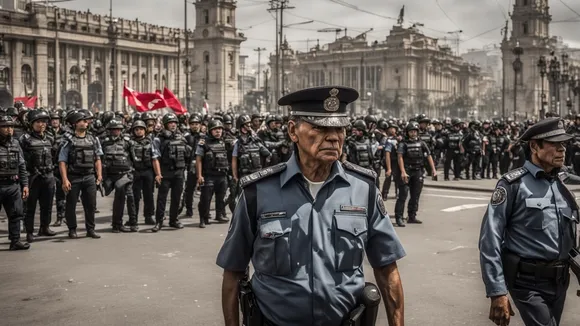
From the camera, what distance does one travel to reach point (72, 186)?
38.3ft

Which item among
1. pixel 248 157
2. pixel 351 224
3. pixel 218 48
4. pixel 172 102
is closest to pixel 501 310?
pixel 351 224

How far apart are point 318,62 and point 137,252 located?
151970 mm

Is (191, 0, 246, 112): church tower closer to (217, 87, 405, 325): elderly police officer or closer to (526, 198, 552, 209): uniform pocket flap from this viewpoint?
(526, 198, 552, 209): uniform pocket flap

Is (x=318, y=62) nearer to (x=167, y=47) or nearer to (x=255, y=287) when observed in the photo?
(x=167, y=47)

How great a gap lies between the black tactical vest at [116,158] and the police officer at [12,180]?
1949 mm

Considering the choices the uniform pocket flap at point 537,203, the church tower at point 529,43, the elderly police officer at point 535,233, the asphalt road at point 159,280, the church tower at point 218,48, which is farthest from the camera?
the church tower at point 529,43

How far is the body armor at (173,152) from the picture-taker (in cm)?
1306

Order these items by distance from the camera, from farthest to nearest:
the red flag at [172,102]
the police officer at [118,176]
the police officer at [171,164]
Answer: the red flag at [172,102] < the police officer at [171,164] < the police officer at [118,176]

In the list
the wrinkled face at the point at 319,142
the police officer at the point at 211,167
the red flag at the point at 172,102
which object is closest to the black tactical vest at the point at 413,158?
the police officer at the point at 211,167

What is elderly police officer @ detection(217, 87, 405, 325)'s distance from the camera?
3428mm

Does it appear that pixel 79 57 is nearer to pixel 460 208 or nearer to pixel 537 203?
pixel 460 208

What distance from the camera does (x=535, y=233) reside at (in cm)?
470

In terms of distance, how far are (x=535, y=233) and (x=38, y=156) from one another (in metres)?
8.77

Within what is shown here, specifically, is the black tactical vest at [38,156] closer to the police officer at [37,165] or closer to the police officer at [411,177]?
the police officer at [37,165]
